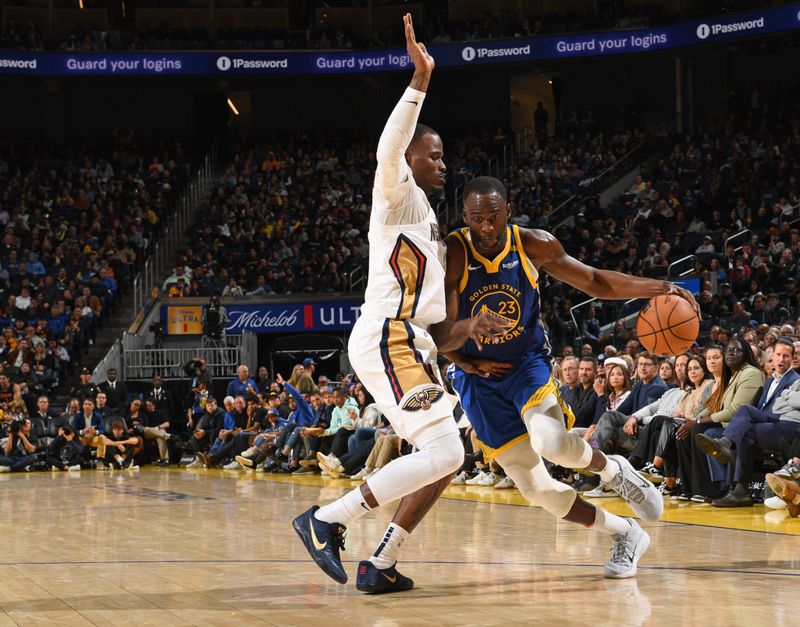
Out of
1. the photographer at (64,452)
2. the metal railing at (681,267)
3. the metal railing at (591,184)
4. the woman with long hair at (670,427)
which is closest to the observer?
the woman with long hair at (670,427)

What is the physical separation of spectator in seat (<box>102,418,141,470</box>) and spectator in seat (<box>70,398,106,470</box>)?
0.29ft

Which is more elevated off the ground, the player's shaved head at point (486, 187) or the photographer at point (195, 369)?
the player's shaved head at point (486, 187)

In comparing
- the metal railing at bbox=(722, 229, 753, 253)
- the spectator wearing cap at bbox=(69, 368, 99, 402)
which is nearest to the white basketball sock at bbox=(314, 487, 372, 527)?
the spectator wearing cap at bbox=(69, 368, 99, 402)

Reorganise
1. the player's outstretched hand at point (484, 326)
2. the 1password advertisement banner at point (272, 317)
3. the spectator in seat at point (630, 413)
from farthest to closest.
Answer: the 1password advertisement banner at point (272, 317) → the spectator in seat at point (630, 413) → the player's outstretched hand at point (484, 326)

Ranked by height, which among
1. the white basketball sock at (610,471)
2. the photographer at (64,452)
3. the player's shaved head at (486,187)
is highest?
the player's shaved head at (486,187)

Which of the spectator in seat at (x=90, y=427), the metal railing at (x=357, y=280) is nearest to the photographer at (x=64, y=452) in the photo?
the spectator in seat at (x=90, y=427)

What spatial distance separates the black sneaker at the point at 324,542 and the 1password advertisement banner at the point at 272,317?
56.4 feet

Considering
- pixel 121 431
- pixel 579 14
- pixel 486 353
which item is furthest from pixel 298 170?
pixel 486 353

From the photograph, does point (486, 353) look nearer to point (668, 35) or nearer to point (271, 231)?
point (271, 231)

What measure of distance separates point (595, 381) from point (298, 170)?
1829 cm

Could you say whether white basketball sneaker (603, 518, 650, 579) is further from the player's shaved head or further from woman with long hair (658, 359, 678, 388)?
woman with long hair (658, 359, 678, 388)

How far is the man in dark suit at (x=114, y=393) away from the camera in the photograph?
58.2ft

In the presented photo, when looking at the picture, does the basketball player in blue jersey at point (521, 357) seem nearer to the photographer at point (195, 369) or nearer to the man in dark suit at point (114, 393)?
the man in dark suit at point (114, 393)

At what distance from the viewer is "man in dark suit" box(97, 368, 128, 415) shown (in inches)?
698
